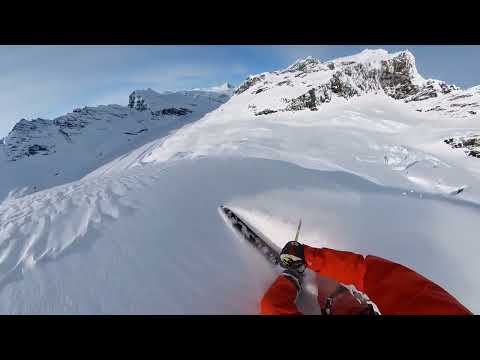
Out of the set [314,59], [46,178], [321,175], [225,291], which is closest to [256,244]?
[225,291]

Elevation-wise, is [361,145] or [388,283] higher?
[388,283]

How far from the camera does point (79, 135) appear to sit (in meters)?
150

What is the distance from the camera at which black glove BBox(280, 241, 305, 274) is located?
2420 millimetres

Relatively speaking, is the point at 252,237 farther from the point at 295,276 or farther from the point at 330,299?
the point at 330,299

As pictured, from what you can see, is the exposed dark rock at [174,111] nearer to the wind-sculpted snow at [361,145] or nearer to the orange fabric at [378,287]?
the wind-sculpted snow at [361,145]

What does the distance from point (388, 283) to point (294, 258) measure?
722 mm

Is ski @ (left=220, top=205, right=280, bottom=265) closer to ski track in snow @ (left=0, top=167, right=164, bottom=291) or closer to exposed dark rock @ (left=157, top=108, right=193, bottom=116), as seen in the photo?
ski track in snow @ (left=0, top=167, right=164, bottom=291)

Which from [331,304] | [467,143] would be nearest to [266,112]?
[467,143]

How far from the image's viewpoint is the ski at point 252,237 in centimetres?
281

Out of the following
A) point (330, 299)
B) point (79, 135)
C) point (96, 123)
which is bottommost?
point (79, 135)

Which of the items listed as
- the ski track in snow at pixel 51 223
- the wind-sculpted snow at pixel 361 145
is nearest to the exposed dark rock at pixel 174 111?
the wind-sculpted snow at pixel 361 145
